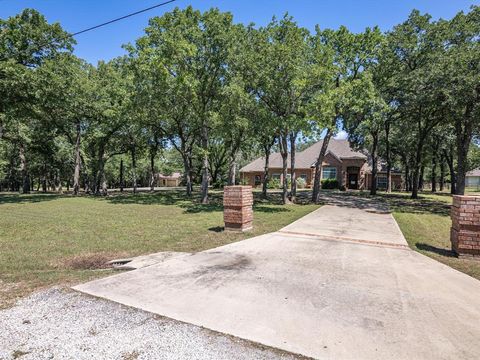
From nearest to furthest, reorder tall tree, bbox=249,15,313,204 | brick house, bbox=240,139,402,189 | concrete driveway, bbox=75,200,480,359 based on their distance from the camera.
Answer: concrete driveway, bbox=75,200,480,359 < tall tree, bbox=249,15,313,204 < brick house, bbox=240,139,402,189

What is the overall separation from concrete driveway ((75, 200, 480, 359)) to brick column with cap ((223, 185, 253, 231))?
7.47 ft

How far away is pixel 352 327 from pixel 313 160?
39450 mm

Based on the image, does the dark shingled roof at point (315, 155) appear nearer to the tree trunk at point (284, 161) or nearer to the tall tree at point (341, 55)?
the tall tree at point (341, 55)

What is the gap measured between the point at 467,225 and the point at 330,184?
33.6m

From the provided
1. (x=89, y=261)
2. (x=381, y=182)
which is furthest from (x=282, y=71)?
(x=381, y=182)

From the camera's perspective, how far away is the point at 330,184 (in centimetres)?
3947

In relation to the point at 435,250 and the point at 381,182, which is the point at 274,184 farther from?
the point at 435,250

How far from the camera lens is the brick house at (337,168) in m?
39.4

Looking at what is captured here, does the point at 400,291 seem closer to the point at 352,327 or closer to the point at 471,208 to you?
the point at 352,327

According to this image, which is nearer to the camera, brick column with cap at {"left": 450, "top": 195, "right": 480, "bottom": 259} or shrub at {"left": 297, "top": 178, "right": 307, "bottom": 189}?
brick column with cap at {"left": 450, "top": 195, "right": 480, "bottom": 259}

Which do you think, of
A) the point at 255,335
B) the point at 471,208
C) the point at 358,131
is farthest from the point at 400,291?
the point at 358,131

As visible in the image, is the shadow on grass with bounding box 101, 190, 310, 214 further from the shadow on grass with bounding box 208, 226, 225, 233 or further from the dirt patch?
the dirt patch

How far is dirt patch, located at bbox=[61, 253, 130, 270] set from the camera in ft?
19.5

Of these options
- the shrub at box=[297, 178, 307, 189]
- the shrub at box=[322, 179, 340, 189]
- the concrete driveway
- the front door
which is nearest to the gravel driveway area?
the concrete driveway
